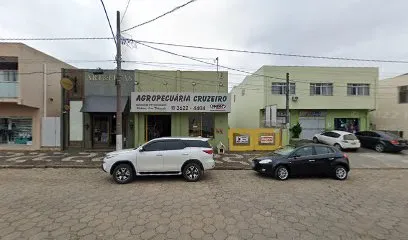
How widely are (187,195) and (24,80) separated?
14.3 metres

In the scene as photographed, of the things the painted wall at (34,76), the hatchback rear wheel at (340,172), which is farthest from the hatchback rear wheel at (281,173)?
the painted wall at (34,76)

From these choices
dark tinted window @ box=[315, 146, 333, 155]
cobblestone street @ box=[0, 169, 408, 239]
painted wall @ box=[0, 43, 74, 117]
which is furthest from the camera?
painted wall @ box=[0, 43, 74, 117]

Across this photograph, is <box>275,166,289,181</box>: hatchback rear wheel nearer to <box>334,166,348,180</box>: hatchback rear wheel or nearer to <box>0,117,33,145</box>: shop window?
<box>334,166,348,180</box>: hatchback rear wheel

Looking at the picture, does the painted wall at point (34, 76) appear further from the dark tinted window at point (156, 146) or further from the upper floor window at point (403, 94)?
the upper floor window at point (403, 94)

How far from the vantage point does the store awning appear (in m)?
16.1

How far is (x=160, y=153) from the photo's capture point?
31.1ft

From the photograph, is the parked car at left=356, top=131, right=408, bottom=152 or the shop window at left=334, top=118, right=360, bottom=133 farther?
the shop window at left=334, top=118, right=360, bottom=133

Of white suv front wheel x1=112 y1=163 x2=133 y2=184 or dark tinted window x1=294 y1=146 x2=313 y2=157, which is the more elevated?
dark tinted window x1=294 y1=146 x2=313 y2=157

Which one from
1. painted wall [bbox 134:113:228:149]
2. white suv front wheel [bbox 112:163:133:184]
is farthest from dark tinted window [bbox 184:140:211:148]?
painted wall [bbox 134:113:228:149]

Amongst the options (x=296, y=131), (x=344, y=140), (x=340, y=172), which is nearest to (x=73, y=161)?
(x=340, y=172)

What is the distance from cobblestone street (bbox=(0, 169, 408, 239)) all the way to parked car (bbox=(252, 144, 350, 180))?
40cm

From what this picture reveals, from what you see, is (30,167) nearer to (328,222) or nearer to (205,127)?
(205,127)

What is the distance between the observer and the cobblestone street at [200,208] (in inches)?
198

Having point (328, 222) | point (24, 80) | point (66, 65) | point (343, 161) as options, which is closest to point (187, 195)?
point (328, 222)
